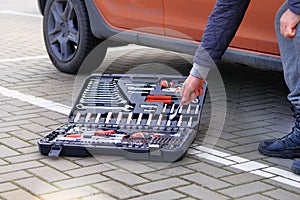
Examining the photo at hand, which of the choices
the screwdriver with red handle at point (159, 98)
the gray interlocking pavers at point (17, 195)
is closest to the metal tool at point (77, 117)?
the screwdriver with red handle at point (159, 98)

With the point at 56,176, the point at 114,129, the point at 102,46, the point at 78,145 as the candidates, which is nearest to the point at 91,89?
the point at 114,129

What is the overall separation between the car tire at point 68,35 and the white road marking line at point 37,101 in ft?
2.36

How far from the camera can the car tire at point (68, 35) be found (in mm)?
6168

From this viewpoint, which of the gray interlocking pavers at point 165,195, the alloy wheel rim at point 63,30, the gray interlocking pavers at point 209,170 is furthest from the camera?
the alloy wheel rim at point 63,30

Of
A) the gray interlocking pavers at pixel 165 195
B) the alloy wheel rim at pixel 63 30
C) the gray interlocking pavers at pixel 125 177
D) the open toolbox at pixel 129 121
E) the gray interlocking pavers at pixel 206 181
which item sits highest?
the alloy wheel rim at pixel 63 30

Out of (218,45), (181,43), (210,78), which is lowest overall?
(210,78)

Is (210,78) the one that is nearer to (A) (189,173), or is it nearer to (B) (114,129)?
(B) (114,129)

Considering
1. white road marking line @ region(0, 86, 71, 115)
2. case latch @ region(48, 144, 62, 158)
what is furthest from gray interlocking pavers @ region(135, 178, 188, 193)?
white road marking line @ region(0, 86, 71, 115)

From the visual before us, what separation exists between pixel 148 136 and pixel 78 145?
0.45 meters

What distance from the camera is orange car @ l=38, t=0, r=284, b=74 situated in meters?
4.64

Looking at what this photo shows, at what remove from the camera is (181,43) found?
5.27 metres

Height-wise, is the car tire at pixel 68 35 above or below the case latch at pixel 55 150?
above

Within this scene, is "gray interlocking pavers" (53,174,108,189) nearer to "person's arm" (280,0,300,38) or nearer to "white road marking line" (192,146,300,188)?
"white road marking line" (192,146,300,188)

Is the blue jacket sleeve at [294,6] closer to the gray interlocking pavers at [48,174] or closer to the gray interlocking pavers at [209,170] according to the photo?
the gray interlocking pavers at [209,170]
